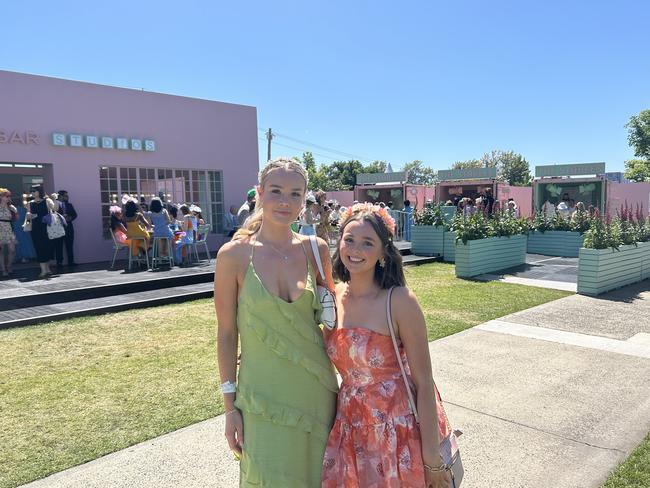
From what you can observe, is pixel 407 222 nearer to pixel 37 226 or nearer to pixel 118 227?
pixel 118 227

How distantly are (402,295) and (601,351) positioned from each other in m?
4.46

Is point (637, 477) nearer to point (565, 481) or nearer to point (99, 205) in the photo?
point (565, 481)

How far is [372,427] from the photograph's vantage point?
6.18ft

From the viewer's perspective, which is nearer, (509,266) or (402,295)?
(402,295)

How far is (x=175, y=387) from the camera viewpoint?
443cm

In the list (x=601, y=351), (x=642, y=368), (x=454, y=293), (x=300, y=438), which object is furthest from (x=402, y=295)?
(x=454, y=293)

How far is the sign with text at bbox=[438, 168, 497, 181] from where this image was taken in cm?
2450

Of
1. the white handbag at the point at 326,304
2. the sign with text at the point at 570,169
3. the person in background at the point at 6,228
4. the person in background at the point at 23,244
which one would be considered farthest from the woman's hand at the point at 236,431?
the sign with text at the point at 570,169

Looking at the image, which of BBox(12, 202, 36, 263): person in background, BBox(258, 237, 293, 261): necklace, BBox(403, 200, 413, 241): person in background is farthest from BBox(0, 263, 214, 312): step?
BBox(403, 200, 413, 241): person in background

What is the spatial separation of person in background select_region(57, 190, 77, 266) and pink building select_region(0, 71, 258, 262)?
1.30 ft

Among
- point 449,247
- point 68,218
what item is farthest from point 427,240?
point 68,218

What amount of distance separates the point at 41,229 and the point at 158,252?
2.31m

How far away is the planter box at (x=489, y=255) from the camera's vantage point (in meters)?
10.4

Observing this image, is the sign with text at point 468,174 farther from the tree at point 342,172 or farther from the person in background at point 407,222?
the tree at point 342,172
